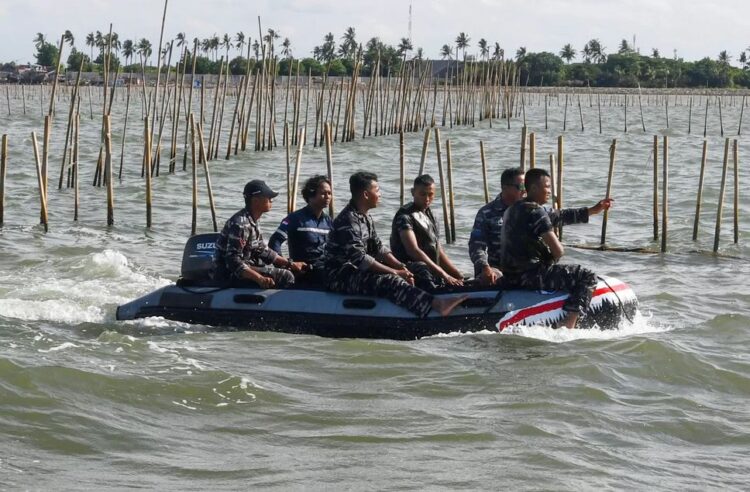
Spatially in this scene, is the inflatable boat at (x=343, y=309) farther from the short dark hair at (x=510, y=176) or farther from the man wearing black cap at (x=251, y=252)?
the short dark hair at (x=510, y=176)

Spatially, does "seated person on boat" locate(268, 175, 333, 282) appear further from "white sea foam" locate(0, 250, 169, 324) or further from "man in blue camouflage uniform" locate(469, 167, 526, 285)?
"white sea foam" locate(0, 250, 169, 324)

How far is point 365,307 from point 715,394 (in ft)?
10.3

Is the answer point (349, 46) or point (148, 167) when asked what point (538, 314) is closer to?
point (148, 167)

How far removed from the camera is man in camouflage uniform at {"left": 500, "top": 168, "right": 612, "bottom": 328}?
10312 mm

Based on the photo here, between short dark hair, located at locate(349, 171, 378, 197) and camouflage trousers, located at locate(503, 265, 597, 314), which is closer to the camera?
short dark hair, located at locate(349, 171, 378, 197)

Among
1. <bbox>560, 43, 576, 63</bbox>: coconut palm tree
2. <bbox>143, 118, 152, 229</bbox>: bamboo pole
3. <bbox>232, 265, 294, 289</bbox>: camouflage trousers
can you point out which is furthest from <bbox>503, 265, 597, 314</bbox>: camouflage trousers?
<bbox>560, 43, 576, 63</bbox>: coconut palm tree

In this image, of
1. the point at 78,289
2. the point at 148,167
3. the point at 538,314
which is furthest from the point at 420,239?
the point at 148,167

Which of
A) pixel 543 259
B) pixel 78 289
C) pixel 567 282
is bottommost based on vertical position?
pixel 78 289

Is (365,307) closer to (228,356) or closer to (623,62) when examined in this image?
(228,356)

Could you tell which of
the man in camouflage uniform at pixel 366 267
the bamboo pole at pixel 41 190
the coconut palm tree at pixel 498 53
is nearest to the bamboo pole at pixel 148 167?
the bamboo pole at pixel 41 190

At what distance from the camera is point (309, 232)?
36.9 feet

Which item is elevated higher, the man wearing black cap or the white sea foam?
the man wearing black cap

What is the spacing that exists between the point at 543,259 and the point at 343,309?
1840 millimetres

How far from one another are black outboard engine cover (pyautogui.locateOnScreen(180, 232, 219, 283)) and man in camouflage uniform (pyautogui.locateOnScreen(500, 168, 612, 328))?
9.12 ft
